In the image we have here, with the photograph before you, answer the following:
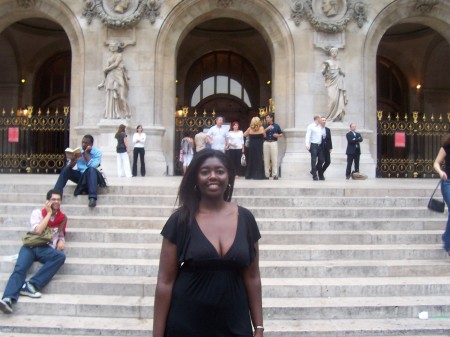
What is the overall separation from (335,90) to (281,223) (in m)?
9.01

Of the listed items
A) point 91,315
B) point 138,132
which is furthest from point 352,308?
point 138,132

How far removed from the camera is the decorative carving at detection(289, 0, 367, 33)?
53.5ft

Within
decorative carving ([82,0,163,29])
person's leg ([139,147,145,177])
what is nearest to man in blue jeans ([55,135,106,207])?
person's leg ([139,147,145,177])

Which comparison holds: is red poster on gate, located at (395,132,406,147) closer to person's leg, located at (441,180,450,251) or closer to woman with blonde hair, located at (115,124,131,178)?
woman with blonde hair, located at (115,124,131,178)

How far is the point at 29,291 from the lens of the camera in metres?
5.73

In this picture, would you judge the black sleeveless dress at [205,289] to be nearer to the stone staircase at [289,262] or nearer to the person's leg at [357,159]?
the stone staircase at [289,262]

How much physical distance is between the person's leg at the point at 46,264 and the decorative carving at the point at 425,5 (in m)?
15.6

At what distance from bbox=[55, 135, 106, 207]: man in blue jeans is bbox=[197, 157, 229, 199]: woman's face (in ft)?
19.4

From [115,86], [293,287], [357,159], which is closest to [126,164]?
[115,86]

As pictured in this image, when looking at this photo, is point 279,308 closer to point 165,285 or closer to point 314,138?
point 165,285

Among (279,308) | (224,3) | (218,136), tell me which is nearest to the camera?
(279,308)

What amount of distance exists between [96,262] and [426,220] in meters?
5.31

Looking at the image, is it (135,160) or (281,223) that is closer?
(281,223)

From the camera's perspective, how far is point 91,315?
554 cm
